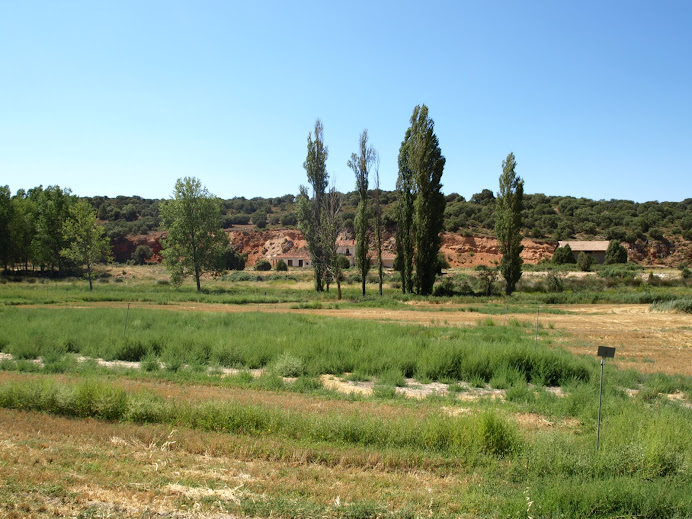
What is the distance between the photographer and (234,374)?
1357cm

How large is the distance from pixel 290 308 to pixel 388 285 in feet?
69.2

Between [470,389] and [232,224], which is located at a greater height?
[232,224]

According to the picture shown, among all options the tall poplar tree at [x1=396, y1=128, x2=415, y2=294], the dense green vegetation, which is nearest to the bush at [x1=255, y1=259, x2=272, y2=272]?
the tall poplar tree at [x1=396, y1=128, x2=415, y2=294]

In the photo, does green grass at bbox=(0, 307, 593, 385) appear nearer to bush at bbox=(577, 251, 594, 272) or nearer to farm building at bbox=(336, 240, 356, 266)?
bush at bbox=(577, 251, 594, 272)

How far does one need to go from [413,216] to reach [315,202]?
9.76 metres

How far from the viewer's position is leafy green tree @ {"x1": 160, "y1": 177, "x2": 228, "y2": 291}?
168 ft

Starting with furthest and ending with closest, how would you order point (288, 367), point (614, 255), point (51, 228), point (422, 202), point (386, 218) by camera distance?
point (386, 218) < point (614, 255) < point (51, 228) < point (422, 202) < point (288, 367)

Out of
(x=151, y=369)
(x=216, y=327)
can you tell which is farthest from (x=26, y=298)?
(x=151, y=369)

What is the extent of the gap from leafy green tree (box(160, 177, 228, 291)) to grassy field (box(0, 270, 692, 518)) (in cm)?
3450

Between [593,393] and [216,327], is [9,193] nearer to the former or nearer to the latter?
[216,327]

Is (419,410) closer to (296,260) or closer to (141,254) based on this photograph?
(296,260)

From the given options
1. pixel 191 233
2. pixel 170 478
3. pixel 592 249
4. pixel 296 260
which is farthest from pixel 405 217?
pixel 296 260

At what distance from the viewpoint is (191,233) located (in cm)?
5181

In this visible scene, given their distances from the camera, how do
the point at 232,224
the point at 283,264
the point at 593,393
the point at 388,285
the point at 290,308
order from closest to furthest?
1. the point at 593,393
2. the point at 290,308
3. the point at 388,285
4. the point at 283,264
5. the point at 232,224
